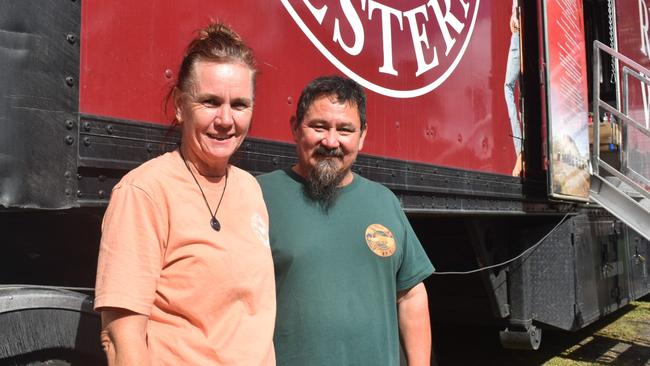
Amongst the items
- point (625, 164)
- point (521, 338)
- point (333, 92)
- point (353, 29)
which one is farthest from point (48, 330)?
point (625, 164)

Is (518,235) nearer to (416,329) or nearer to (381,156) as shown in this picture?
(381,156)

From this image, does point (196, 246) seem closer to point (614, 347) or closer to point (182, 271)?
point (182, 271)

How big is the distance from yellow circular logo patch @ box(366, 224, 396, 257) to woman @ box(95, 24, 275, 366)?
1.18 ft

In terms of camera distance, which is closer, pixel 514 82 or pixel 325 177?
pixel 325 177

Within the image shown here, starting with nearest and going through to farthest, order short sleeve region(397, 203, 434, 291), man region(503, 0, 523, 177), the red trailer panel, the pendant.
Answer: the pendant
the red trailer panel
short sleeve region(397, 203, 434, 291)
man region(503, 0, 523, 177)

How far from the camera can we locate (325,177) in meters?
1.50

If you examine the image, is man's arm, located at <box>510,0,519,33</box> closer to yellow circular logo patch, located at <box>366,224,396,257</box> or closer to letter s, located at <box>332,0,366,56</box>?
letter s, located at <box>332,0,366,56</box>

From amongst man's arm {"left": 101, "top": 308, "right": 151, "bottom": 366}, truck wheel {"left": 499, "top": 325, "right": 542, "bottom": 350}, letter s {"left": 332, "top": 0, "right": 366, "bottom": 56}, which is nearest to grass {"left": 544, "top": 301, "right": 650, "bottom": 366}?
truck wheel {"left": 499, "top": 325, "right": 542, "bottom": 350}

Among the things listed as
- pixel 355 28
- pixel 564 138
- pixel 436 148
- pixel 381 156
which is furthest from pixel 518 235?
pixel 355 28

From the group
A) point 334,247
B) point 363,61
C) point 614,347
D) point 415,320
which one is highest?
point 363,61

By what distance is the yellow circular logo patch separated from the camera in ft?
5.00

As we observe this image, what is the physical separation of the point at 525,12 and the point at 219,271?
3.29m

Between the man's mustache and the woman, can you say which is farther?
the man's mustache

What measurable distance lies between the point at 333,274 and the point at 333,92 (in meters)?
0.47
